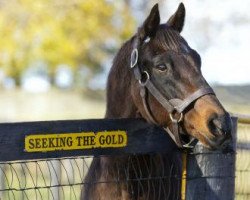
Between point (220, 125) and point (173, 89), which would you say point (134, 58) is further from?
point (220, 125)

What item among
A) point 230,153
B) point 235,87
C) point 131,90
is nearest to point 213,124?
point 230,153

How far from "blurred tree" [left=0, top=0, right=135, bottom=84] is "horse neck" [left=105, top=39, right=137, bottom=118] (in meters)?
16.2

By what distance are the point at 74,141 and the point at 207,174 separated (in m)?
0.88

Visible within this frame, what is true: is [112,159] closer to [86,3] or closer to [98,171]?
[98,171]

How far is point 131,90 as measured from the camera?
430 centimetres

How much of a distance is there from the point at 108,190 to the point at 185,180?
496mm

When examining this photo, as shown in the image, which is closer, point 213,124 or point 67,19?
point 213,124

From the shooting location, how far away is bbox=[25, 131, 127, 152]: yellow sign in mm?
3592

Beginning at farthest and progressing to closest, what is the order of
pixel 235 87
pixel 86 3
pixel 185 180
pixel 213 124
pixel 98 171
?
pixel 86 3 → pixel 235 87 → pixel 98 171 → pixel 185 180 → pixel 213 124

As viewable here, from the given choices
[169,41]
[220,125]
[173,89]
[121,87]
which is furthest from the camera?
[121,87]

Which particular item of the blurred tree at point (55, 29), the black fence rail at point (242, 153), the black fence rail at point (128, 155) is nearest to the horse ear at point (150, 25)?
the black fence rail at point (128, 155)

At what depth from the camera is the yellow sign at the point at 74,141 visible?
3592 millimetres

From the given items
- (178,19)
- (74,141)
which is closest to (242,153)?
(178,19)

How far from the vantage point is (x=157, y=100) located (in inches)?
160
